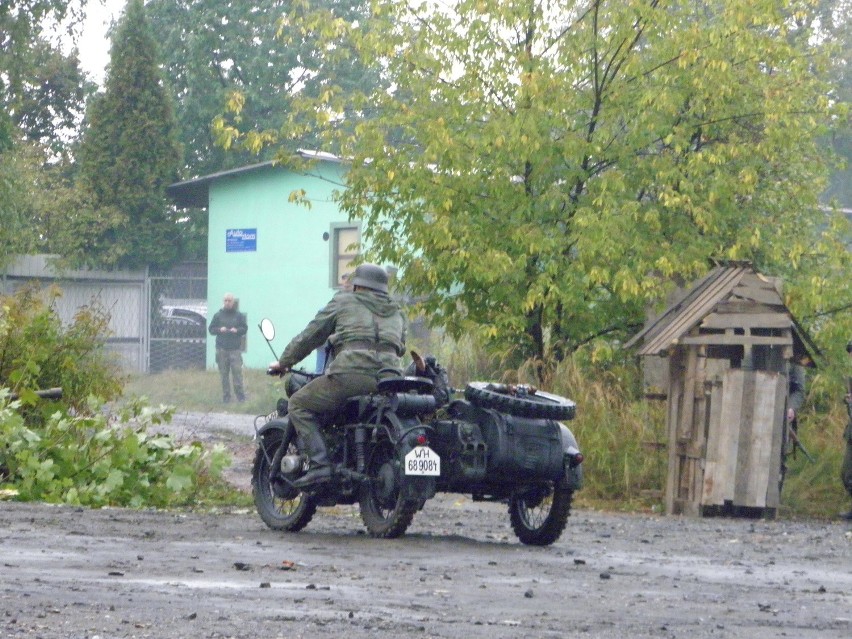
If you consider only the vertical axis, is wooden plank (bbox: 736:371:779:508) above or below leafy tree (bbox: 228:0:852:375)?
below

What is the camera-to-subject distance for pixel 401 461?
10164 mm

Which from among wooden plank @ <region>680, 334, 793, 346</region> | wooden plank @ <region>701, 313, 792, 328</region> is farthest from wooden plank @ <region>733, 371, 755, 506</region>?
wooden plank @ <region>701, 313, 792, 328</region>

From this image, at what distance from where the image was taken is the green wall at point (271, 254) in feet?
117

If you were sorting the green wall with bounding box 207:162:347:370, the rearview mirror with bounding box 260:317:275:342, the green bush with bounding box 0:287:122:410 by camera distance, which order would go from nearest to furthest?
the rearview mirror with bounding box 260:317:275:342, the green bush with bounding box 0:287:122:410, the green wall with bounding box 207:162:347:370

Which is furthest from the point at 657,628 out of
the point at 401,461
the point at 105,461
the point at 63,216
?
the point at 63,216

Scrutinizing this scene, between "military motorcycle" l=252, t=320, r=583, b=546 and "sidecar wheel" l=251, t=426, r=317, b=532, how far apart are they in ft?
0.05

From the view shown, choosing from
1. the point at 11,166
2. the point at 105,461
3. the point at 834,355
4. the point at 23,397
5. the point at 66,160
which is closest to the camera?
the point at 105,461

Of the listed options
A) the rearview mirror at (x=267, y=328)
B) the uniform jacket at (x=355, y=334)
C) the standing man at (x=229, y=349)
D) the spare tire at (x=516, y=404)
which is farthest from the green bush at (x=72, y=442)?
the standing man at (x=229, y=349)

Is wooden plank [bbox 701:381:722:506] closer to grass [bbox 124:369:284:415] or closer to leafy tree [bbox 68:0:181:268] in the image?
grass [bbox 124:369:284:415]

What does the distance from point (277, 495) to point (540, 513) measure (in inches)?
72.8

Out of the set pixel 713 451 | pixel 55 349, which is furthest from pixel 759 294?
pixel 55 349

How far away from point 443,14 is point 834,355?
544 cm

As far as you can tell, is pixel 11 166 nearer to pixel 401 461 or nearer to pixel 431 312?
pixel 431 312

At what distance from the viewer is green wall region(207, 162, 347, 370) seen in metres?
35.8
